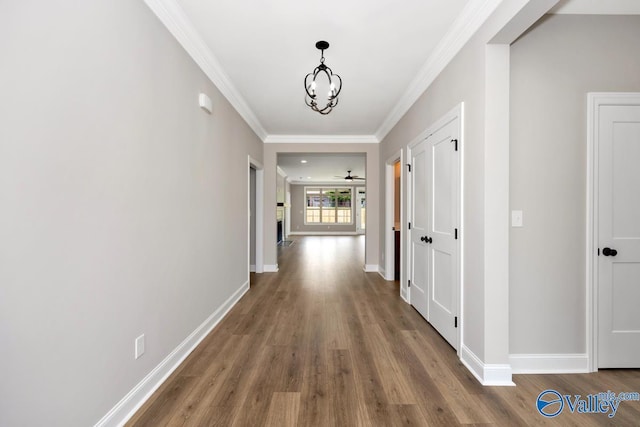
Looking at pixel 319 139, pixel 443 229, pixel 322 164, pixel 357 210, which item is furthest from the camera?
pixel 357 210

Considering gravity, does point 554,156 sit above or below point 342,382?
above

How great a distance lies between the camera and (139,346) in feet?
6.11

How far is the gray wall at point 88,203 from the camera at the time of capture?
3.71ft

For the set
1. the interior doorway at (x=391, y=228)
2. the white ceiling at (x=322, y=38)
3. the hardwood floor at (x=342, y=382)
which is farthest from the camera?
the interior doorway at (x=391, y=228)

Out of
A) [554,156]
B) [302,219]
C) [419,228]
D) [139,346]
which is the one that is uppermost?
[554,156]

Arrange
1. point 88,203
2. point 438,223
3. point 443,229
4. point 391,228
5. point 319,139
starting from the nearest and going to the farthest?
point 88,203
point 443,229
point 438,223
point 391,228
point 319,139

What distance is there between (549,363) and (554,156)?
1513mm

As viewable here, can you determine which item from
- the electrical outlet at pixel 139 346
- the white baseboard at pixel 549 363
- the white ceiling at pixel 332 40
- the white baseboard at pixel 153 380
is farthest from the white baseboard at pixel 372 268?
the electrical outlet at pixel 139 346

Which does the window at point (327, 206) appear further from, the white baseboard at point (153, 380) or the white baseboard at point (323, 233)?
the white baseboard at point (153, 380)

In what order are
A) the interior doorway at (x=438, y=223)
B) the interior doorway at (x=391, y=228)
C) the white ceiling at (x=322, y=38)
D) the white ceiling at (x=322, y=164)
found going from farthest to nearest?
the white ceiling at (x=322, y=164), the interior doorway at (x=391, y=228), the interior doorway at (x=438, y=223), the white ceiling at (x=322, y=38)

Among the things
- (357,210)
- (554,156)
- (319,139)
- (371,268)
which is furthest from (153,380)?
(357,210)

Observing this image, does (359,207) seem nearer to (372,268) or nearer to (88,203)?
(372,268)

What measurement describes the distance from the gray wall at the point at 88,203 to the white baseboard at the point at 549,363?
2569 millimetres

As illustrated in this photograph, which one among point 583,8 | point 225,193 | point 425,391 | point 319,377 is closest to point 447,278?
point 425,391
